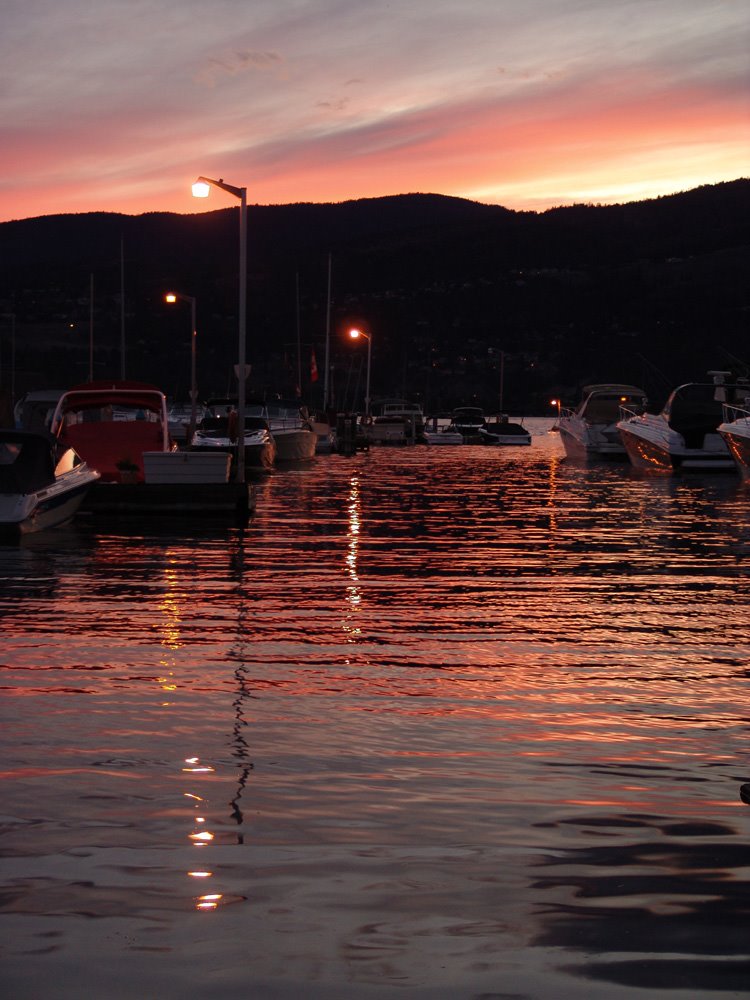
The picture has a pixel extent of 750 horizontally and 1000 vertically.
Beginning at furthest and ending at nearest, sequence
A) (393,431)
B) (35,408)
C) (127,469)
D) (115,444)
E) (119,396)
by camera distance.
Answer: (393,431) → (35,408) → (119,396) → (115,444) → (127,469)

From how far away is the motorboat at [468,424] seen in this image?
89.2m

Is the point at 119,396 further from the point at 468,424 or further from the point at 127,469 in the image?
the point at 468,424

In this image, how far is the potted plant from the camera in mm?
25219

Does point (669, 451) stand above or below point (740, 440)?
below

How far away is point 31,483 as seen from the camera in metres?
18.8

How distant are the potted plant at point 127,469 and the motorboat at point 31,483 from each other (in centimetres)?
500

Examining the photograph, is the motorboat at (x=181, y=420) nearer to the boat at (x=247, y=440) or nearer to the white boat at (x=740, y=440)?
the boat at (x=247, y=440)

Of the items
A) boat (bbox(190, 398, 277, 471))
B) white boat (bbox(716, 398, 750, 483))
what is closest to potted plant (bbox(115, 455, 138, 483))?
boat (bbox(190, 398, 277, 471))

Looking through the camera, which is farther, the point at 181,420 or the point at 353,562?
the point at 181,420

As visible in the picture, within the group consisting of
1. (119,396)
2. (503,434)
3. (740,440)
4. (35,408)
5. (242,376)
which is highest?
(242,376)

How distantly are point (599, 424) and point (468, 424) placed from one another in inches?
1646

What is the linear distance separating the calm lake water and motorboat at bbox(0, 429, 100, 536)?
3.52 metres

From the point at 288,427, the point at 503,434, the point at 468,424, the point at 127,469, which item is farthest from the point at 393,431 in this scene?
the point at 127,469

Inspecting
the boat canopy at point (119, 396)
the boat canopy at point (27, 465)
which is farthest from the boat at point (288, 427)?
the boat canopy at point (27, 465)
